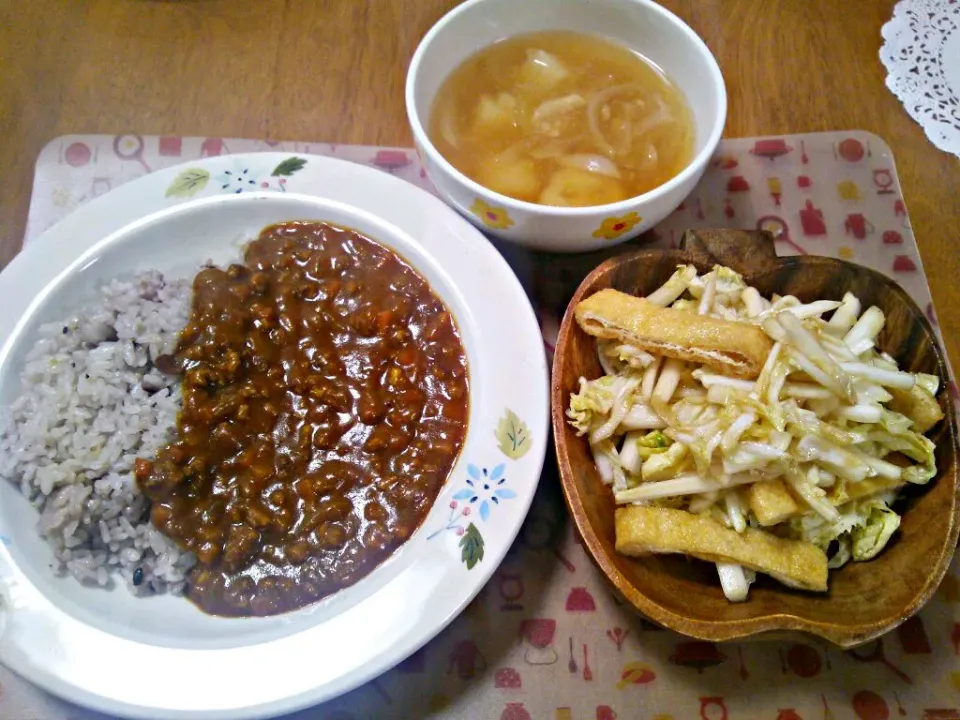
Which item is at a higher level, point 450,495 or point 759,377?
point 759,377

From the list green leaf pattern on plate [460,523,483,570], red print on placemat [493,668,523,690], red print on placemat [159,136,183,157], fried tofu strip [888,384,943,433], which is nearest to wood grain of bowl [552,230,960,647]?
fried tofu strip [888,384,943,433]

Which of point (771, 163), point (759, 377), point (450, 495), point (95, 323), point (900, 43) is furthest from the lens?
point (900, 43)

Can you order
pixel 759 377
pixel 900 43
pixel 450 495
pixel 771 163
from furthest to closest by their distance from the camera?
pixel 900 43, pixel 771 163, pixel 450 495, pixel 759 377

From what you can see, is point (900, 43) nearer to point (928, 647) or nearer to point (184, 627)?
point (928, 647)

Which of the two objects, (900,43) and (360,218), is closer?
(360,218)

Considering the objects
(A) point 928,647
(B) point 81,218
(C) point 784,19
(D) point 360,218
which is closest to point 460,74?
(D) point 360,218

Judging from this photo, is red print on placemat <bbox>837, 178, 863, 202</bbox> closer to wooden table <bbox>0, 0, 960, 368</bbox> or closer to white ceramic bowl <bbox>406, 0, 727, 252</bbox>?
wooden table <bbox>0, 0, 960, 368</bbox>

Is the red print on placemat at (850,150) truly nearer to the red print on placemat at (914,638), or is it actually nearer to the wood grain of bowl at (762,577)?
the wood grain of bowl at (762,577)

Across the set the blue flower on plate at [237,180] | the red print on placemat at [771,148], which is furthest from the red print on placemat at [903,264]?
the blue flower on plate at [237,180]

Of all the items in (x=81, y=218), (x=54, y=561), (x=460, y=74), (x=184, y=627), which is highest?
(x=460, y=74)
